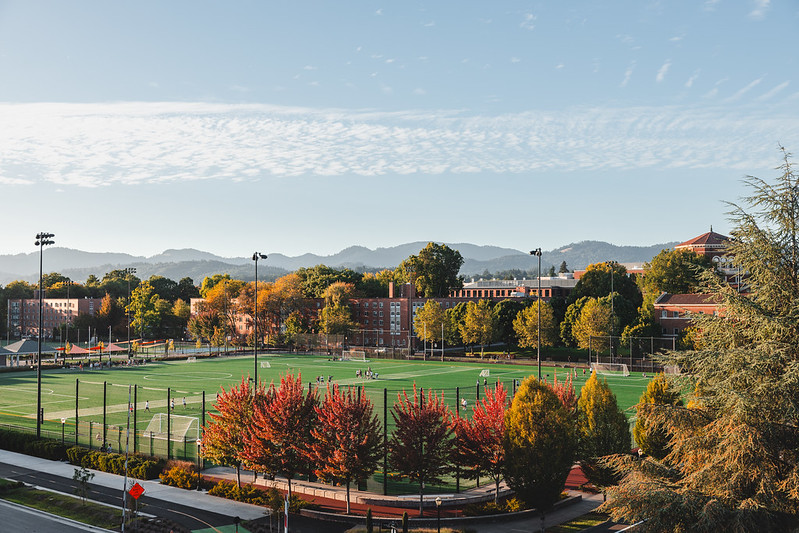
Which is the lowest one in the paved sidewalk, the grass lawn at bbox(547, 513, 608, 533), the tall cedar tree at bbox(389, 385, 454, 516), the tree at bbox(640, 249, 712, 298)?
the paved sidewalk

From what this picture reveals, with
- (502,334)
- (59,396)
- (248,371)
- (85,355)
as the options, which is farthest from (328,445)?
(85,355)

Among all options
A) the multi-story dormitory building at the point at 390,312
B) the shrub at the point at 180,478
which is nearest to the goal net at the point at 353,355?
the multi-story dormitory building at the point at 390,312

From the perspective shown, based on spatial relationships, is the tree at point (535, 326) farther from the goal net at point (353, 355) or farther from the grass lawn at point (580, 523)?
the grass lawn at point (580, 523)

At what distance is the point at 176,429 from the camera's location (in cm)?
3762

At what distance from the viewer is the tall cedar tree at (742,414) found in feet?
46.3

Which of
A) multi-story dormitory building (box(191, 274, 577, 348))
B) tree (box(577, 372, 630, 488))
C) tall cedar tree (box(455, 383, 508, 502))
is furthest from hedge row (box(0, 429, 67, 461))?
multi-story dormitory building (box(191, 274, 577, 348))

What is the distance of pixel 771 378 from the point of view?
14594 mm

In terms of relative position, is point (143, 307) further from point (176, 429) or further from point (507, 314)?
point (176, 429)

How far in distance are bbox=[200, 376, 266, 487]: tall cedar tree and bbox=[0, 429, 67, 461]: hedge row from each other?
38.7 feet

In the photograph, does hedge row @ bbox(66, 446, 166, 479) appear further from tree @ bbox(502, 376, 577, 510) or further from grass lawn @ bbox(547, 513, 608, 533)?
grass lawn @ bbox(547, 513, 608, 533)

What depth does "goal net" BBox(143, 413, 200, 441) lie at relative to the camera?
113 ft

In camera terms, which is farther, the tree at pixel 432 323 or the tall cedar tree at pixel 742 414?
the tree at pixel 432 323

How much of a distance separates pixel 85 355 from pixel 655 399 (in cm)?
9186

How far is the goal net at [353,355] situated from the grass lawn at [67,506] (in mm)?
66375
